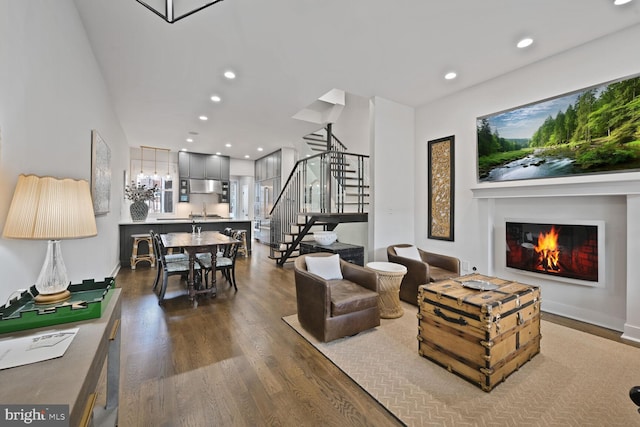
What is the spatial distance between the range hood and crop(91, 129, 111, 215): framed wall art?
4998 mm

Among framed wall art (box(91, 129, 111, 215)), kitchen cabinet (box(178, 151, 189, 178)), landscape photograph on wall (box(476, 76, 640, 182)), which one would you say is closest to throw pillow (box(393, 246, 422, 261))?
landscape photograph on wall (box(476, 76, 640, 182))

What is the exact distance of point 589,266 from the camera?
318 centimetres

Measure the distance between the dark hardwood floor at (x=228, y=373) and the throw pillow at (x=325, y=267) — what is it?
2.40 feet

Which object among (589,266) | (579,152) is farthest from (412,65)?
(589,266)

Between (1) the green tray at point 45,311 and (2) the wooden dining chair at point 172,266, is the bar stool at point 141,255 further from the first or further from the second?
(1) the green tray at point 45,311

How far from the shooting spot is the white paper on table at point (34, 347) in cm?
96

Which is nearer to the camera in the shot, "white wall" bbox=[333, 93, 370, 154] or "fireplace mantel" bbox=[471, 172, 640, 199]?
"fireplace mantel" bbox=[471, 172, 640, 199]

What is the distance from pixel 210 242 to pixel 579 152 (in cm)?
492

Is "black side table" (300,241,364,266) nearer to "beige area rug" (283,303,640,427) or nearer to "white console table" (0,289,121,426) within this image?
"beige area rug" (283,303,640,427)

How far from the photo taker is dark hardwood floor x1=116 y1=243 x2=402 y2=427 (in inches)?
70.7

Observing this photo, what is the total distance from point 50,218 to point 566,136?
4.79 m

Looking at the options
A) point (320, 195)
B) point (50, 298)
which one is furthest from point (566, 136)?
point (50, 298)

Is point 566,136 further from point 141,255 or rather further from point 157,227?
point 141,255

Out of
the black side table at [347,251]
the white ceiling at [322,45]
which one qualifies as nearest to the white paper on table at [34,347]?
the white ceiling at [322,45]
